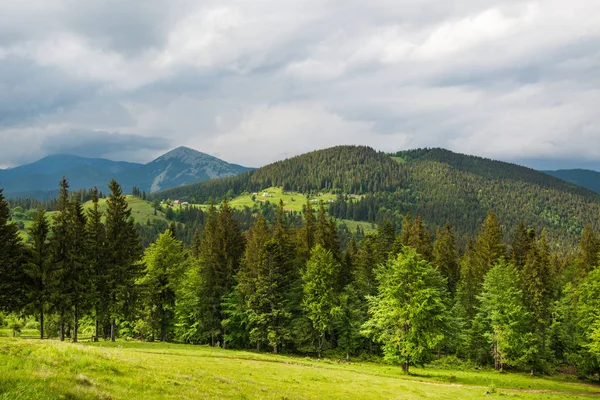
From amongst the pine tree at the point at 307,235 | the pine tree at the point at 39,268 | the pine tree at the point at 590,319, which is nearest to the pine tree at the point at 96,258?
the pine tree at the point at 39,268

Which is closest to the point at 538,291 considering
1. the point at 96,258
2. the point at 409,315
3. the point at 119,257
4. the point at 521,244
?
the point at 521,244

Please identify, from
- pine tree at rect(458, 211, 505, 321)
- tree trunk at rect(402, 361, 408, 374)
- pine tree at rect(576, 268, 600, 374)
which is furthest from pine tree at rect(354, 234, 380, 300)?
pine tree at rect(576, 268, 600, 374)

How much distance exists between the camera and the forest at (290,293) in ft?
160

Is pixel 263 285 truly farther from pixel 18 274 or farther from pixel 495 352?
pixel 495 352

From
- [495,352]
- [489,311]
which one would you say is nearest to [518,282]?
[489,311]

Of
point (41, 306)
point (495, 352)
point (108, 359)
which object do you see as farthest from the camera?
point (495, 352)

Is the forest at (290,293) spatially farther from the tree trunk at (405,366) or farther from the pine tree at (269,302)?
the tree trunk at (405,366)

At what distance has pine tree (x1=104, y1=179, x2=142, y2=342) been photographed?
5241cm

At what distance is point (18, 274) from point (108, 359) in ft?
122

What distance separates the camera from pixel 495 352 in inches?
2329

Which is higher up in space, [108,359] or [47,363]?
[47,363]

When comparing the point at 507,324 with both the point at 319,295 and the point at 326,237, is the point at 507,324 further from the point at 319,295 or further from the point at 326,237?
the point at 326,237

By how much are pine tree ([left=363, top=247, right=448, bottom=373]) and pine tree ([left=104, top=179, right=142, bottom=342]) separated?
117 feet

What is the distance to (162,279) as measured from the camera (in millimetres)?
64438
